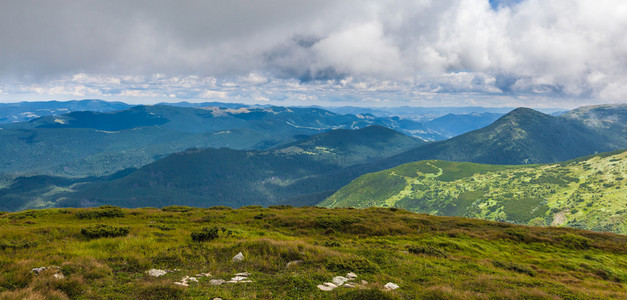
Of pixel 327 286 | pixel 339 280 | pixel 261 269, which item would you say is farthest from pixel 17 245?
pixel 339 280

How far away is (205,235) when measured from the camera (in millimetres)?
24625

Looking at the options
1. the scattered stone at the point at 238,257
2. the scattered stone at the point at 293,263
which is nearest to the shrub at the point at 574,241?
the scattered stone at the point at 293,263

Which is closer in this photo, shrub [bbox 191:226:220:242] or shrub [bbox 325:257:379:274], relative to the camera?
shrub [bbox 325:257:379:274]

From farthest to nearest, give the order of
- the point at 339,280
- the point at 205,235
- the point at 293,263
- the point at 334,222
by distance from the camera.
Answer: the point at 334,222, the point at 205,235, the point at 293,263, the point at 339,280

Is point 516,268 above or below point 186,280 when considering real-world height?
below

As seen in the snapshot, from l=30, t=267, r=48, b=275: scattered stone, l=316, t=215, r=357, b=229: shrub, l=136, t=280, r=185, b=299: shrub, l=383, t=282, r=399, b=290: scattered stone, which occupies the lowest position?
l=316, t=215, r=357, b=229: shrub

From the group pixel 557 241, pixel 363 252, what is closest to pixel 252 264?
pixel 363 252

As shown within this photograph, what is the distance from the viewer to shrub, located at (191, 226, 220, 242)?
24156 mm

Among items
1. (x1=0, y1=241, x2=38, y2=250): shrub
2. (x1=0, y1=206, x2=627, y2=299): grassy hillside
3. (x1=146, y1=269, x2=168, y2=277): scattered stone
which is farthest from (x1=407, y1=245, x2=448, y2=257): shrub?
(x1=0, y1=241, x2=38, y2=250): shrub

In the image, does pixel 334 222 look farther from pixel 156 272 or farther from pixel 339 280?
pixel 156 272

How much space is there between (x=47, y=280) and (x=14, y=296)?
2.01 metres

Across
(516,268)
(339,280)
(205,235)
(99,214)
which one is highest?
(339,280)

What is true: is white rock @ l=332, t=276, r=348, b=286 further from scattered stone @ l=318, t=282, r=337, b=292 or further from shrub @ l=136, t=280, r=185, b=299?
shrub @ l=136, t=280, r=185, b=299

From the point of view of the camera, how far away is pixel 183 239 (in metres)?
24.1
